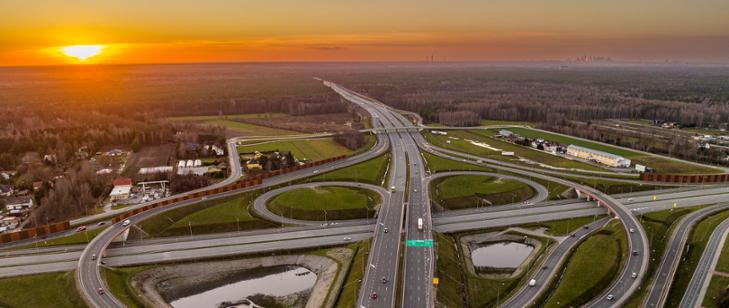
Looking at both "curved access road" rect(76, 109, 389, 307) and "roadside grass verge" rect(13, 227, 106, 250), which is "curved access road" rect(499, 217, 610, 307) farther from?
"roadside grass verge" rect(13, 227, 106, 250)

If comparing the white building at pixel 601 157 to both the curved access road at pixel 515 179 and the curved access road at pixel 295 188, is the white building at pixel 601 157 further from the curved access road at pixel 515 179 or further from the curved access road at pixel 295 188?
the curved access road at pixel 295 188

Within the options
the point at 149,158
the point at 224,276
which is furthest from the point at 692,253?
the point at 149,158

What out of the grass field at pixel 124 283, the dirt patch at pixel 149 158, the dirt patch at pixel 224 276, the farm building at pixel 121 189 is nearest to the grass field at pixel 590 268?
the dirt patch at pixel 224 276

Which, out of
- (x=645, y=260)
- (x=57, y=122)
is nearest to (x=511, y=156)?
(x=645, y=260)

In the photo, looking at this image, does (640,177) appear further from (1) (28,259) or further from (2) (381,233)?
(1) (28,259)

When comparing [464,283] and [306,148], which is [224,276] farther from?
[306,148]

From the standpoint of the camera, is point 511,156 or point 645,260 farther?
point 511,156
